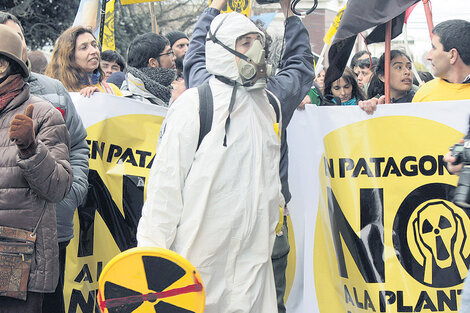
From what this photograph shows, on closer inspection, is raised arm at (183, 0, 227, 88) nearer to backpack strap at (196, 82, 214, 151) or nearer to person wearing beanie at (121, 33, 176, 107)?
backpack strap at (196, 82, 214, 151)

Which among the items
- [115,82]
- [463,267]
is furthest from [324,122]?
[115,82]

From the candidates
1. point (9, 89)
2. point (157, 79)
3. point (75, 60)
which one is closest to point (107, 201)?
point (157, 79)

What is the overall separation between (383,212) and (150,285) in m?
1.92

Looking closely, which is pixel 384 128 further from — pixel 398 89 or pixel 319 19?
pixel 319 19

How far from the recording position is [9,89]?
361 centimetres

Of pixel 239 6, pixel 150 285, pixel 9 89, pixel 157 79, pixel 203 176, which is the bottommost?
pixel 150 285

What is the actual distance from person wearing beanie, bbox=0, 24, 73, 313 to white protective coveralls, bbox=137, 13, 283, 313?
0.51 meters

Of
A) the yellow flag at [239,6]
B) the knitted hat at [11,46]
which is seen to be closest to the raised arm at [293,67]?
the knitted hat at [11,46]

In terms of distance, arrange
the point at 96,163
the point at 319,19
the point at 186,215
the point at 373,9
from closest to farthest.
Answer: the point at 186,215, the point at 373,9, the point at 96,163, the point at 319,19

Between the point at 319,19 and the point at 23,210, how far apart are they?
3636 centimetres

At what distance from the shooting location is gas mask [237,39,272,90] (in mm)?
3438

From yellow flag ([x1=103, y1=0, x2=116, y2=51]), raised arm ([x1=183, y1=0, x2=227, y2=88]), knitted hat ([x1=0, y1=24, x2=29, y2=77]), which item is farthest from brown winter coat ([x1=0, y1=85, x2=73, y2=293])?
yellow flag ([x1=103, y1=0, x2=116, y2=51])

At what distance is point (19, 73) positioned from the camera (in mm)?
3670

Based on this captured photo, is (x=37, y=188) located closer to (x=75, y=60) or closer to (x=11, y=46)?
(x=11, y=46)
